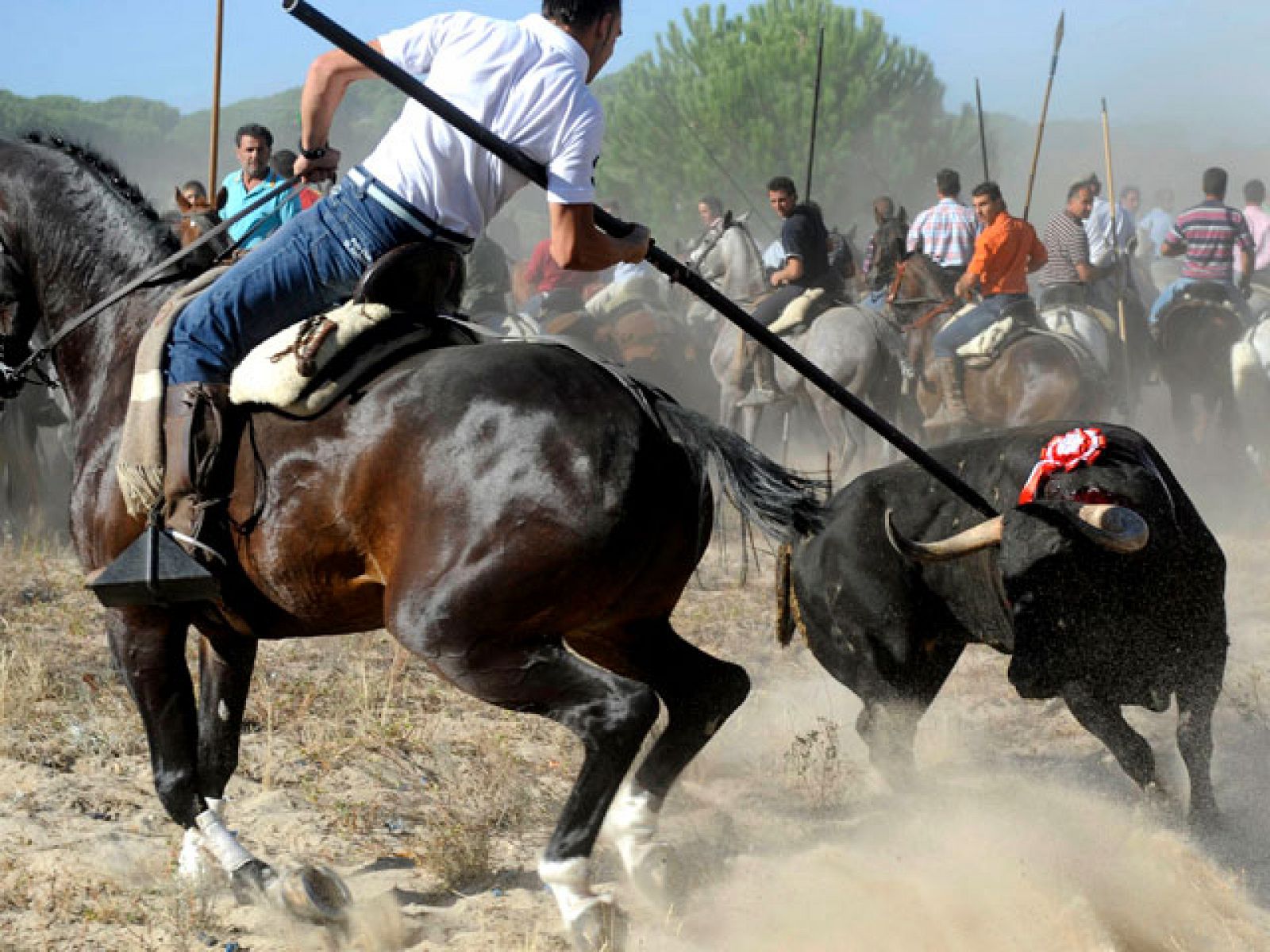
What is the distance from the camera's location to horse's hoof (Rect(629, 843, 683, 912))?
446cm

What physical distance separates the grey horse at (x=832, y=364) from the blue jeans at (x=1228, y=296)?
10.4ft

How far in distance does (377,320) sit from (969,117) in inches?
2407

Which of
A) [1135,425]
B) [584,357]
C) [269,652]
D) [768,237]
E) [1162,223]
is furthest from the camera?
[768,237]

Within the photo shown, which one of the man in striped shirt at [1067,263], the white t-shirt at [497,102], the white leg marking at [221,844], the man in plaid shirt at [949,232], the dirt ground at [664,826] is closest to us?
the white t-shirt at [497,102]

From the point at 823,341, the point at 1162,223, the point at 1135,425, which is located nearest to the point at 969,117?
the point at 1162,223

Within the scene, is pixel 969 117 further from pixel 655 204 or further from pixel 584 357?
pixel 584 357

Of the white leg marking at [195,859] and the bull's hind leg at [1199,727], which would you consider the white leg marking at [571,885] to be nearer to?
the white leg marking at [195,859]

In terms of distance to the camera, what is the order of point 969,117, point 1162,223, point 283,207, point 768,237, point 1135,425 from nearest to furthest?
point 283,207 < point 1135,425 < point 1162,223 < point 768,237 < point 969,117

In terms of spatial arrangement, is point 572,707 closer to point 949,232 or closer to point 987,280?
point 987,280

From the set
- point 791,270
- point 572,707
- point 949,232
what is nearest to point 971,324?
point 791,270

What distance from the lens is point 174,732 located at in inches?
177

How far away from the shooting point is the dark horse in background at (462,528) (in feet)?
12.8

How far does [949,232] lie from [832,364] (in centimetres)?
257

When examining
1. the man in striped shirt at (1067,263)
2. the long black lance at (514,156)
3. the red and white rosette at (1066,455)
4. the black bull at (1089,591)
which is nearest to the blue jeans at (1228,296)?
the man in striped shirt at (1067,263)
